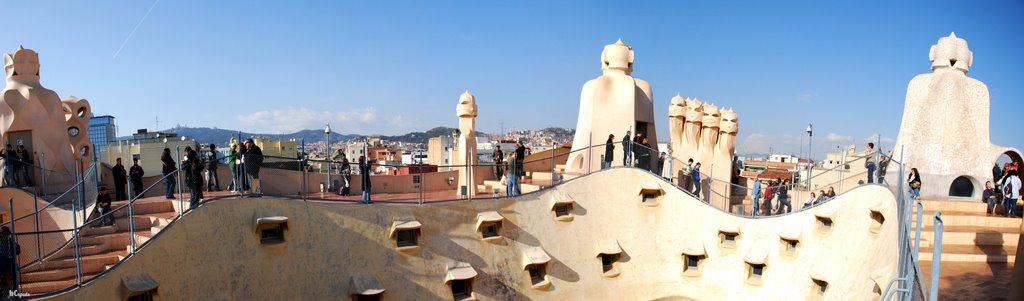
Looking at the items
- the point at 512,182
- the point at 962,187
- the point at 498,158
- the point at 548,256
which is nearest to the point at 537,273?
the point at 548,256

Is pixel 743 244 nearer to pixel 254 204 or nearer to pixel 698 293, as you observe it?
pixel 698 293

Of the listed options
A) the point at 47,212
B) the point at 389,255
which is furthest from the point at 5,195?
the point at 389,255

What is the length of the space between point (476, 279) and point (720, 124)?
568 inches

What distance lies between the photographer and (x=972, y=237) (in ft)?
40.0

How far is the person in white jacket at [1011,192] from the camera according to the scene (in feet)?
42.9

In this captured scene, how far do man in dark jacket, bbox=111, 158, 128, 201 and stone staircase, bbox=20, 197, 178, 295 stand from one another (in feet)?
4.92

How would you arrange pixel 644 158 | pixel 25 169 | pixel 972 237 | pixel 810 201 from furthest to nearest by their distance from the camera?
pixel 644 158
pixel 810 201
pixel 25 169
pixel 972 237

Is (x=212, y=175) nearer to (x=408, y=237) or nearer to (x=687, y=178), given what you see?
(x=408, y=237)

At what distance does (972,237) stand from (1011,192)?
2567mm

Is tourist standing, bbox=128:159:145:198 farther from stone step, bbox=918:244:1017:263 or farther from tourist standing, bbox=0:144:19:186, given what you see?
stone step, bbox=918:244:1017:263

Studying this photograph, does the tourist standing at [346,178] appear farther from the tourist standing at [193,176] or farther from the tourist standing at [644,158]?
the tourist standing at [644,158]

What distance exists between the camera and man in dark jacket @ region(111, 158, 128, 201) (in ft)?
41.0

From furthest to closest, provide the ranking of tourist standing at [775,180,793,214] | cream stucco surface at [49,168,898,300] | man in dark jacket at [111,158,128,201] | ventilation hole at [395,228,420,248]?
tourist standing at [775,180,793,214], ventilation hole at [395,228,420,248], man in dark jacket at [111,158,128,201], cream stucco surface at [49,168,898,300]

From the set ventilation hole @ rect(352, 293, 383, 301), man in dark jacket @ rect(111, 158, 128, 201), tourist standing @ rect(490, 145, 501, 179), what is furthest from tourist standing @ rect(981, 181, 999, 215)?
man in dark jacket @ rect(111, 158, 128, 201)
